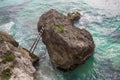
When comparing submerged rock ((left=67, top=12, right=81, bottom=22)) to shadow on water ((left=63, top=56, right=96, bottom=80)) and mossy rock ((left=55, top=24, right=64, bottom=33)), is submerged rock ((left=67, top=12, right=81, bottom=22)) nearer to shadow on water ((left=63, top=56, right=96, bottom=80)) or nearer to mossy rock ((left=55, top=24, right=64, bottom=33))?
mossy rock ((left=55, top=24, right=64, bottom=33))

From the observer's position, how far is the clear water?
1475cm

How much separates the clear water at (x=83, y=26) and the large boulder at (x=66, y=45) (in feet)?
2.39

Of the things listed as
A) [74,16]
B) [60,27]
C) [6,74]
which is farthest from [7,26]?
[6,74]

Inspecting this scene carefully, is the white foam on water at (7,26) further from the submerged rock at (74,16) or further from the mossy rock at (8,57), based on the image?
the mossy rock at (8,57)

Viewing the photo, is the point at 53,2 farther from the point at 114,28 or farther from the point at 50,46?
the point at 50,46

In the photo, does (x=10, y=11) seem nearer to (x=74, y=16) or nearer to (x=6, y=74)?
(x=74, y=16)

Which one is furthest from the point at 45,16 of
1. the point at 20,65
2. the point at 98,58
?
the point at 20,65

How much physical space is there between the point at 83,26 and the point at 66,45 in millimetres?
6242

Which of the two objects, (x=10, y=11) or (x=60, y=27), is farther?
(x=10, y=11)

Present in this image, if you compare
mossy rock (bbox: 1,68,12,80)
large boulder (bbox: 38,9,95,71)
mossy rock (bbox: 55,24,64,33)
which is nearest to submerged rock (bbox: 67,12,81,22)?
large boulder (bbox: 38,9,95,71)

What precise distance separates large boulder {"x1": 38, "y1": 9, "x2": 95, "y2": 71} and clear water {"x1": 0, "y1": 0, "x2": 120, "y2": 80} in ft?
2.39

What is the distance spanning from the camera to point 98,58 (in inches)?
629

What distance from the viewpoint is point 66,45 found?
1419 centimetres

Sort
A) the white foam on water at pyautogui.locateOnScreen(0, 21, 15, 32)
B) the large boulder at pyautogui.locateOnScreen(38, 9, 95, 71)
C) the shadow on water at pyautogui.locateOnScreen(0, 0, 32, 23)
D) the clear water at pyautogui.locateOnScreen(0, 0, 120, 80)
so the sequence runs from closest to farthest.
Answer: the large boulder at pyautogui.locateOnScreen(38, 9, 95, 71) < the clear water at pyautogui.locateOnScreen(0, 0, 120, 80) < the white foam on water at pyautogui.locateOnScreen(0, 21, 15, 32) < the shadow on water at pyautogui.locateOnScreen(0, 0, 32, 23)
